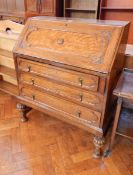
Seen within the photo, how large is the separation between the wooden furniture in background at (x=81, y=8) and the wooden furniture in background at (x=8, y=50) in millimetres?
1943

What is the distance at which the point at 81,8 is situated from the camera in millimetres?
3553

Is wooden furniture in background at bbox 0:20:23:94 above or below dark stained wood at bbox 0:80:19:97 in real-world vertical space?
above

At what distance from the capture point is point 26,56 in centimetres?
147

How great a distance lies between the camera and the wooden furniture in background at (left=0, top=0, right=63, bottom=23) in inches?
140

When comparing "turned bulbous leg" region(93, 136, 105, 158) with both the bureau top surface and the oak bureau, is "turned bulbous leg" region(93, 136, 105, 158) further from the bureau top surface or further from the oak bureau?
the bureau top surface

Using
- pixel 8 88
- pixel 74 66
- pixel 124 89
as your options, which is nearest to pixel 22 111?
pixel 8 88

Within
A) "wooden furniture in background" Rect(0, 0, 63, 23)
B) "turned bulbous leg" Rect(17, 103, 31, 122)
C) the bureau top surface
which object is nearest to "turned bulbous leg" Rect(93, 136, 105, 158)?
the bureau top surface

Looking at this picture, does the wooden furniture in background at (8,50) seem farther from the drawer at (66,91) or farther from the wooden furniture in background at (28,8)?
the wooden furniture in background at (28,8)

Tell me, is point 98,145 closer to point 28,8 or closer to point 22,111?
point 22,111

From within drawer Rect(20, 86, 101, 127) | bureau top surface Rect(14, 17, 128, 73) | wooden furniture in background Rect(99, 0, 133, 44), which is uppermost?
wooden furniture in background Rect(99, 0, 133, 44)

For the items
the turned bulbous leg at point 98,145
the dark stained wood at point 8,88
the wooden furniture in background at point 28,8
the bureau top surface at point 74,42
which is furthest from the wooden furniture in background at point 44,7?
the turned bulbous leg at point 98,145

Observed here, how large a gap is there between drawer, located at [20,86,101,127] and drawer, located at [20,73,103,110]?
2.4 inches

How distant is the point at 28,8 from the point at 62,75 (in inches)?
122

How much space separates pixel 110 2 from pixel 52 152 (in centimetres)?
308
